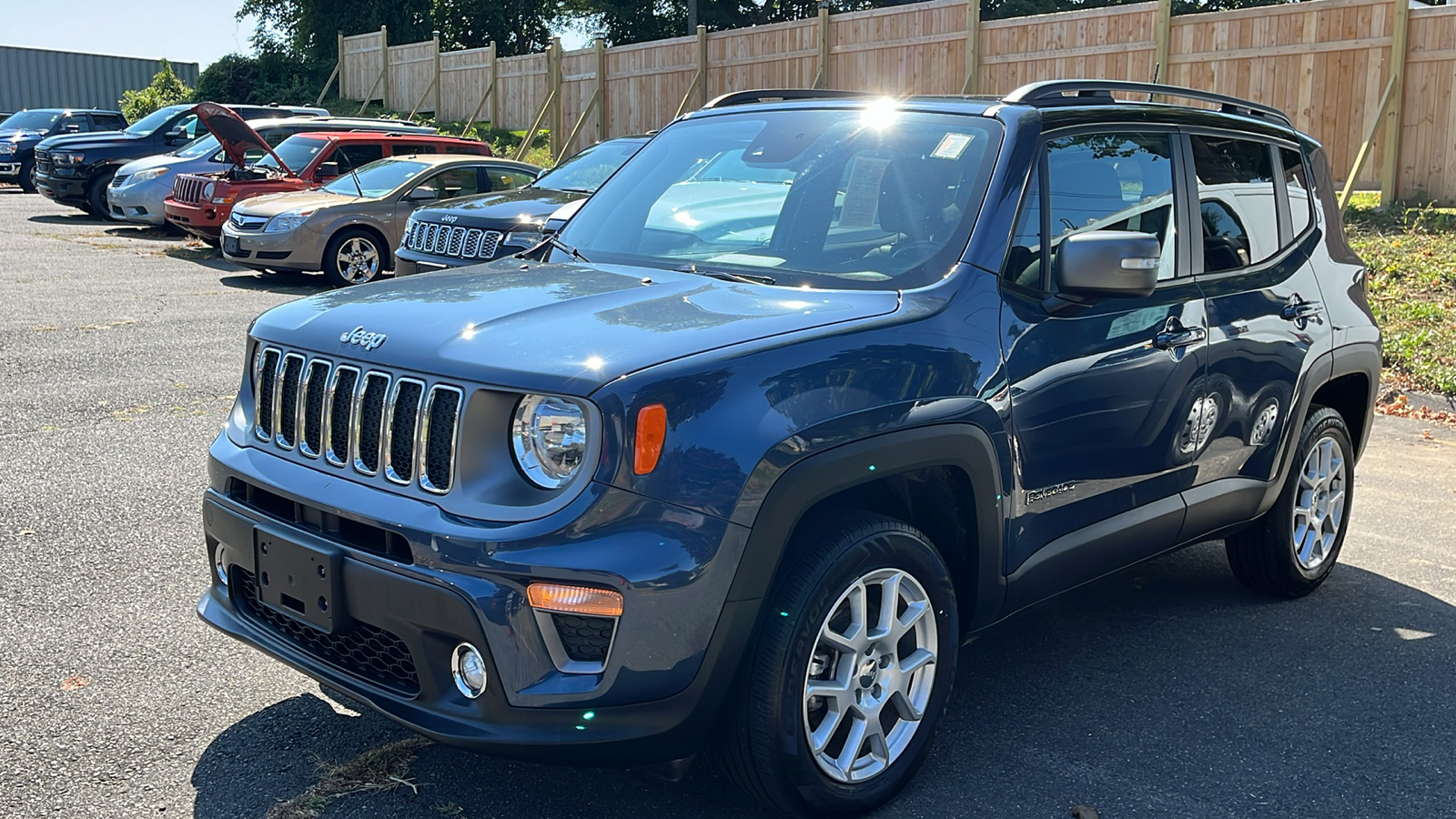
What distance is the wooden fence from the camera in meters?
13.8

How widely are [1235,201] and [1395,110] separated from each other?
35.5ft

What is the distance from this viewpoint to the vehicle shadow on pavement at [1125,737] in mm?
3439

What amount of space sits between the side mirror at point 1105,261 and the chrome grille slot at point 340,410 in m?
1.93

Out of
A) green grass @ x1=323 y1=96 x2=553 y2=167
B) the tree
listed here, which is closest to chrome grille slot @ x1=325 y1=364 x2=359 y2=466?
green grass @ x1=323 y1=96 x2=553 y2=167

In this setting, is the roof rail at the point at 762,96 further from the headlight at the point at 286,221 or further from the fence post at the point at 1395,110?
the fence post at the point at 1395,110

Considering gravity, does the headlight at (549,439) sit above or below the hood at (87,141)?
below

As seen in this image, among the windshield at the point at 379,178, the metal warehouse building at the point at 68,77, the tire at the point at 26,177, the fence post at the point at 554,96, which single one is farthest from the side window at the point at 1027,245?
the metal warehouse building at the point at 68,77

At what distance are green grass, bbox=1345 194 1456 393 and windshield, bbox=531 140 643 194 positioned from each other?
6.74m

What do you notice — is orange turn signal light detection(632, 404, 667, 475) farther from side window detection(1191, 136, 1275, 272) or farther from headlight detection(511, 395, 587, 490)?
side window detection(1191, 136, 1275, 272)

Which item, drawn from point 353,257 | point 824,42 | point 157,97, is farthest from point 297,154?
point 157,97

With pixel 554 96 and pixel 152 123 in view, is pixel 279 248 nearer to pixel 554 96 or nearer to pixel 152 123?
pixel 152 123

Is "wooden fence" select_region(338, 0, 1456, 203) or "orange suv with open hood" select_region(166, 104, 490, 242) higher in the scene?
"wooden fence" select_region(338, 0, 1456, 203)

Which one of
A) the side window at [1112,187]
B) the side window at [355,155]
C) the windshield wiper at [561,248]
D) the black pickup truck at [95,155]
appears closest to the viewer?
the side window at [1112,187]

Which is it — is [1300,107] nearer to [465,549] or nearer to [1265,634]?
[1265,634]
